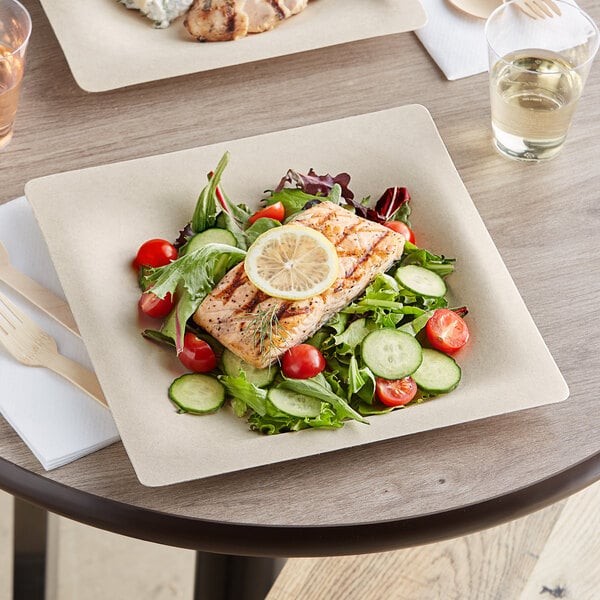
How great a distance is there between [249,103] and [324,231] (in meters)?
0.45

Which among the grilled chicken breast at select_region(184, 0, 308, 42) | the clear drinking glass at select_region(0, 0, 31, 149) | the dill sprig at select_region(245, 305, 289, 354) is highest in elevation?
the clear drinking glass at select_region(0, 0, 31, 149)

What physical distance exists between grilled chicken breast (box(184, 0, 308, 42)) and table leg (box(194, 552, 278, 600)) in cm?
111

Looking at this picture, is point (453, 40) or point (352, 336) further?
point (453, 40)

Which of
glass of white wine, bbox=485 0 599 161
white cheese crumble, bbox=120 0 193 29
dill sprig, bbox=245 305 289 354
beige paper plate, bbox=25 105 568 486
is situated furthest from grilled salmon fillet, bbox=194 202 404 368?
white cheese crumble, bbox=120 0 193 29

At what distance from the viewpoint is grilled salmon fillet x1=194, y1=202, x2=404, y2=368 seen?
1.55 metres

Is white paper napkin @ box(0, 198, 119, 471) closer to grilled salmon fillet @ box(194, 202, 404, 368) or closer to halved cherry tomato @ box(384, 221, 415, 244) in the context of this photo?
grilled salmon fillet @ box(194, 202, 404, 368)

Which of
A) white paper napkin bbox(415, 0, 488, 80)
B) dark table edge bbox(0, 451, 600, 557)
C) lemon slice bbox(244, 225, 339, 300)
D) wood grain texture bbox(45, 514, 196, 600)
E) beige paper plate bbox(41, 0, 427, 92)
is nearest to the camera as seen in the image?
dark table edge bbox(0, 451, 600, 557)

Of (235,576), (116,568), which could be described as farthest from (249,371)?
(116,568)

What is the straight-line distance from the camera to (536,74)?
1.80m

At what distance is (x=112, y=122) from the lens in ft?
6.39

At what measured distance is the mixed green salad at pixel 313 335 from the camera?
4.88 feet

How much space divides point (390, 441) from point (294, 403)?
15cm

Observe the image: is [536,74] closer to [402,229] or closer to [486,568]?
[402,229]

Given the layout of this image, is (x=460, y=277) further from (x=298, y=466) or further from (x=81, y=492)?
(x=81, y=492)
